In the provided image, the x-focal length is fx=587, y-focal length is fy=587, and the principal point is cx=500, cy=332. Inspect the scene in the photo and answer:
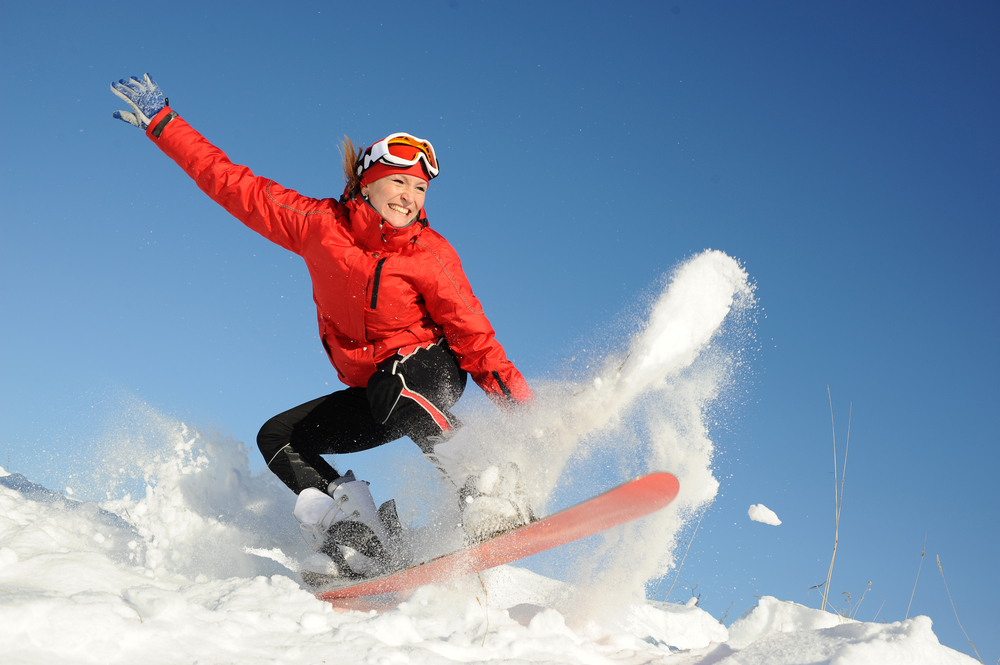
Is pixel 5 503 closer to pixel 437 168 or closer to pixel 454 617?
pixel 454 617

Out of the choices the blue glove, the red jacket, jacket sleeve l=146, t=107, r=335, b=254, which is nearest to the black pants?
the red jacket

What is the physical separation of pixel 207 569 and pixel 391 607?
1143mm

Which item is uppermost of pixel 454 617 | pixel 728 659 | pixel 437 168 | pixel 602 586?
pixel 437 168

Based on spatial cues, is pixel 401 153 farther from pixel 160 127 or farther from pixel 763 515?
pixel 763 515

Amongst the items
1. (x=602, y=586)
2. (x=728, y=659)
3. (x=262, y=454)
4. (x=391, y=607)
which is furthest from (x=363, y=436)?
(x=728, y=659)

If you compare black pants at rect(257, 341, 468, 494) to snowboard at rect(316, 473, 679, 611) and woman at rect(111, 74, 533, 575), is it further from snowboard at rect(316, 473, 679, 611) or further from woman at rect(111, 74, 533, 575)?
snowboard at rect(316, 473, 679, 611)

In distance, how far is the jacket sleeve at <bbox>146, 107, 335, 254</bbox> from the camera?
10.5 ft

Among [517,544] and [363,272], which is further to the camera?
[363,272]

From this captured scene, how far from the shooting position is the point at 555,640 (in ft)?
7.61

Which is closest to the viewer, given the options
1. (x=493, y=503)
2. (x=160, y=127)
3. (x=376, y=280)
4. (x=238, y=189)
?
(x=493, y=503)

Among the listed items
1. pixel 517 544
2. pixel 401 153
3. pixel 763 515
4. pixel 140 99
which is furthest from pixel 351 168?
pixel 763 515

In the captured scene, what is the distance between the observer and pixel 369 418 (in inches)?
133

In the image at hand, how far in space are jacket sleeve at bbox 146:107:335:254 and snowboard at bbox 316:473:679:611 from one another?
5.95 feet

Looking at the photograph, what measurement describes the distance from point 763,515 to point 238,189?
3.65 metres
